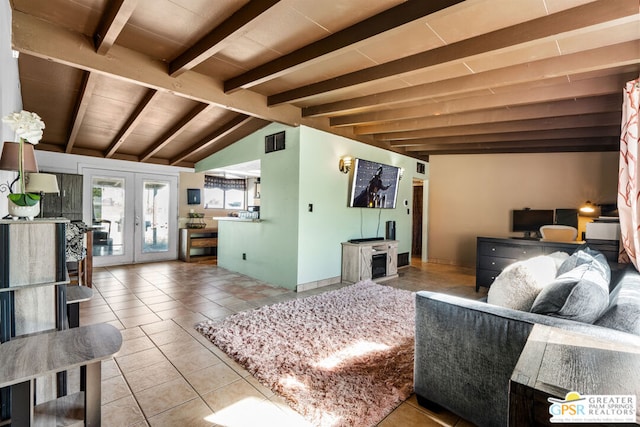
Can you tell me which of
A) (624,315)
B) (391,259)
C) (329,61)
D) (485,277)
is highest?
(329,61)

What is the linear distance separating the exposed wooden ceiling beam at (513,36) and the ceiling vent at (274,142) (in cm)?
158

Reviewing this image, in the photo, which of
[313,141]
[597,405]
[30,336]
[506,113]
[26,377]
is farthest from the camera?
[313,141]

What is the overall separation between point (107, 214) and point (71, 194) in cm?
101

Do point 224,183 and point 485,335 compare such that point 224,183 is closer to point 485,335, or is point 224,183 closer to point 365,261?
point 365,261

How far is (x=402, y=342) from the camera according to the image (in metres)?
2.74

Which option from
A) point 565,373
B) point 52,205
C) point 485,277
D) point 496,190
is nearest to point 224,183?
point 52,205

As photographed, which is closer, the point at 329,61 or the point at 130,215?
the point at 329,61

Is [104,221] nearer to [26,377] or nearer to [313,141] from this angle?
[313,141]

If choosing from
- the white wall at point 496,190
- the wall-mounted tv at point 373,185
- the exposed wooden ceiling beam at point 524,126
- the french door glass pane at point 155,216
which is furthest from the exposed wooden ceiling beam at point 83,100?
the white wall at point 496,190

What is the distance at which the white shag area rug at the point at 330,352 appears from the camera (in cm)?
188

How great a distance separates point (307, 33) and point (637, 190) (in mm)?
2951

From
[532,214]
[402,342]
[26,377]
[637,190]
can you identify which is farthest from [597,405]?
[532,214]

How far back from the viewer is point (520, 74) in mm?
2928

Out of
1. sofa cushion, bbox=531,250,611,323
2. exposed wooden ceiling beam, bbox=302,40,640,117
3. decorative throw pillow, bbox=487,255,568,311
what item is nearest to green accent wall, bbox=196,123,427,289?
exposed wooden ceiling beam, bbox=302,40,640,117
